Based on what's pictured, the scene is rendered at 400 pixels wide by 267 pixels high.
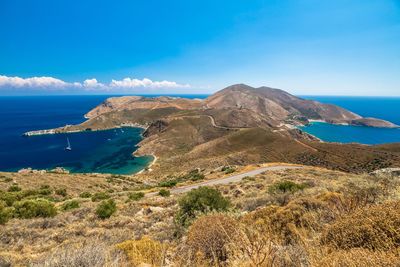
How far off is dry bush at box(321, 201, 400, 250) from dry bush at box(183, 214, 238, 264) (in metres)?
1.93

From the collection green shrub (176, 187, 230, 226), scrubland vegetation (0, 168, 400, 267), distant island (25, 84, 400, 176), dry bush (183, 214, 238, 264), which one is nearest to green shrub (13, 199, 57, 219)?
scrubland vegetation (0, 168, 400, 267)

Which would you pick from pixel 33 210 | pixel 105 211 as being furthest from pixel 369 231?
pixel 33 210

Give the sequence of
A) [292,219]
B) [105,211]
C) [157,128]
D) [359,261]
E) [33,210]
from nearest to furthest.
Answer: [359,261], [292,219], [105,211], [33,210], [157,128]

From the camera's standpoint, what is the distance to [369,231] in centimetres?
394

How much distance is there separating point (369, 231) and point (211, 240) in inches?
124

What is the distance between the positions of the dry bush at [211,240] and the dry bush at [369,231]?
193 cm

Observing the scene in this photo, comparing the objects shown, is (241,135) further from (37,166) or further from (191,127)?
(37,166)

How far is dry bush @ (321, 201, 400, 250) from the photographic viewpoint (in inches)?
143

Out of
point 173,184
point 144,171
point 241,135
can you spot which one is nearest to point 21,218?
point 173,184

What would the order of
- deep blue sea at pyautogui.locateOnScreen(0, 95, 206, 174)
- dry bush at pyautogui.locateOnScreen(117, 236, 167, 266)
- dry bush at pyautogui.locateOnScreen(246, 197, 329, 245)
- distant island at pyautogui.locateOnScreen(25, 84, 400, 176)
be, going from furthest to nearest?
deep blue sea at pyautogui.locateOnScreen(0, 95, 206, 174), distant island at pyautogui.locateOnScreen(25, 84, 400, 176), dry bush at pyautogui.locateOnScreen(246, 197, 329, 245), dry bush at pyautogui.locateOnScreen(117, 236, 167, 266)

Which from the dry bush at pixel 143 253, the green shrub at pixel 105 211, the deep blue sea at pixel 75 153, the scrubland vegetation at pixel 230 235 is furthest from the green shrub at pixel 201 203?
the deep blue sea at pixel 75 153

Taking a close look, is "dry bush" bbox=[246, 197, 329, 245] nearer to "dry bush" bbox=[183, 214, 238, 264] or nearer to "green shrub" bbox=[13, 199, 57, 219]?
"dry bush" bbox=[183, 214, 238, 264]

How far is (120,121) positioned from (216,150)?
11633 cm

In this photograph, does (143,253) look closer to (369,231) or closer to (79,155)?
(369,231)
